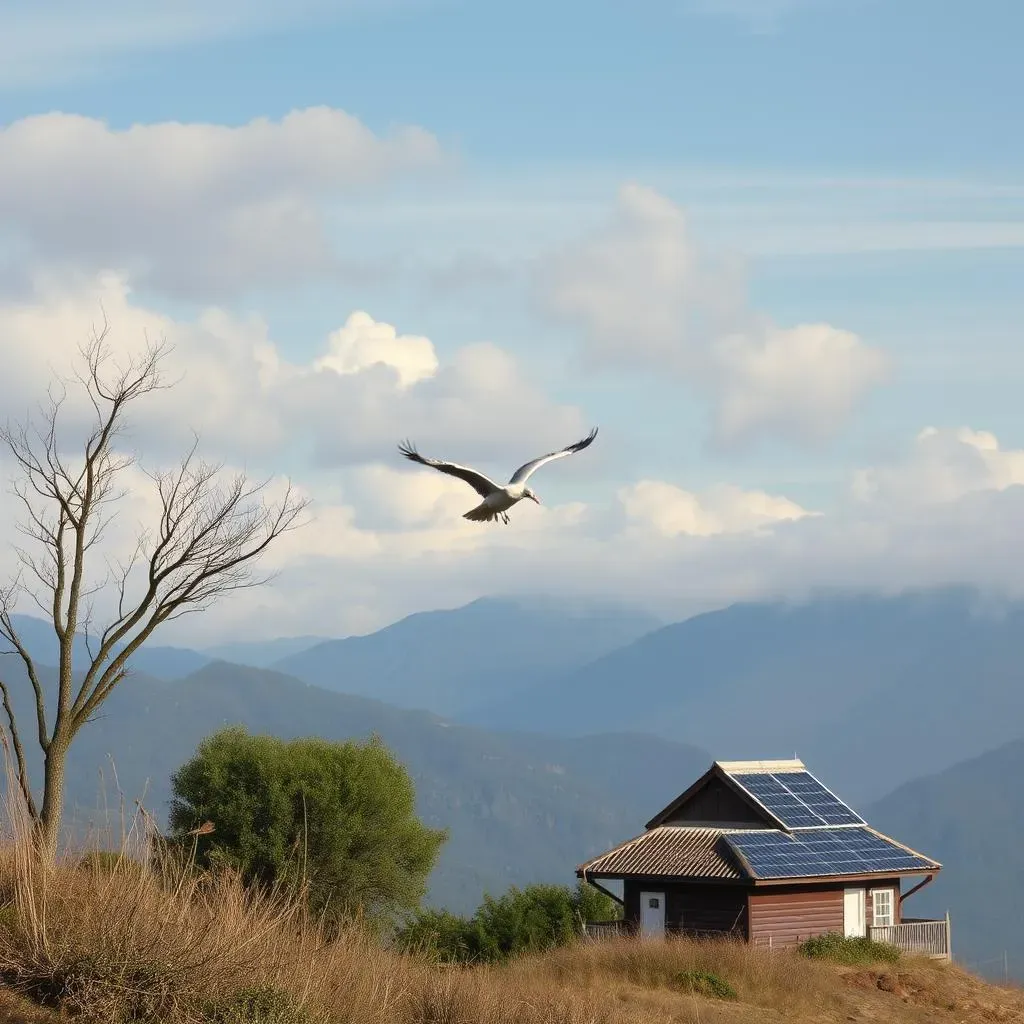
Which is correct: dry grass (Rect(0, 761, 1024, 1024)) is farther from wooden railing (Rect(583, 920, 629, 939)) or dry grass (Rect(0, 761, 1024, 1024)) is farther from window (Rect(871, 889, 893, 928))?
window (Rect(871, 889, 893, 928))

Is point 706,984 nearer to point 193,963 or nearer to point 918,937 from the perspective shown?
point 918,937

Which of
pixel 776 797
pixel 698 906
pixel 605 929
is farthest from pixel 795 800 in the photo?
pixel 605 929

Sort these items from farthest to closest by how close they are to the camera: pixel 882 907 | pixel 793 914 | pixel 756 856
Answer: pixel 882 907, pixel 756 856, pixel 793 914

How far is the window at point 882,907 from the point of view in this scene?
153 ft

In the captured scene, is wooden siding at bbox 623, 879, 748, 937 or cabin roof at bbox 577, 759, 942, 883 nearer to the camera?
wooden siding at bbox 623, 879, 748, 937

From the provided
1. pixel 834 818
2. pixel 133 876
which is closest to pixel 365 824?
pixel 834 818

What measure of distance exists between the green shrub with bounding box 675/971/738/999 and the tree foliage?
1513cm

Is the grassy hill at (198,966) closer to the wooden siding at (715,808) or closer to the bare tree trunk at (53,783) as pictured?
the bare tree trunk at (53,783)

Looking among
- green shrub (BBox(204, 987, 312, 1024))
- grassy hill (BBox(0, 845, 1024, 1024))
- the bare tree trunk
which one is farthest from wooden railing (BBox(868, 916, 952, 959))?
green shrub (BBox(204, 987, 312, 1024))

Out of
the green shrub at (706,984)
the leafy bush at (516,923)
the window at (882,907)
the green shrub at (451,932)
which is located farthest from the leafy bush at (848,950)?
the green shrub at (451,932)

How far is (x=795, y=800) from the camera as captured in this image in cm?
4978

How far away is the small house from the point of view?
43.5 metres

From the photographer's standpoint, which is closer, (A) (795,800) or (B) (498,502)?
(B) (498,502)

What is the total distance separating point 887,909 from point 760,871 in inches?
274
